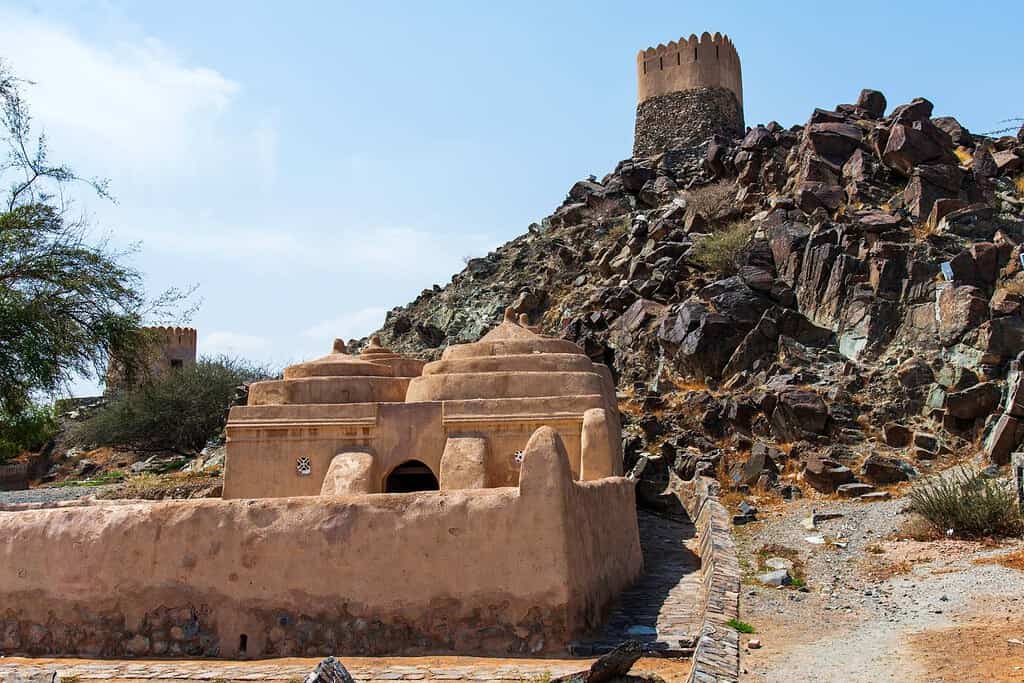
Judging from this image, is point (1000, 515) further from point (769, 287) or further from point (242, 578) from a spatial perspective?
point (769, 287)

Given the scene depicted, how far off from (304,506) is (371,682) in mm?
2063

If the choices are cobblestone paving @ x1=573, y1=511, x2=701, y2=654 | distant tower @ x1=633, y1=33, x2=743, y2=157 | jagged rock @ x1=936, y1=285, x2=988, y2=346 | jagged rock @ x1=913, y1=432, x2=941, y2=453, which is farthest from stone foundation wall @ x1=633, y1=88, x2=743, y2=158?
cobblestone paving @ x1=573, y1=511, x2=701, y2=654

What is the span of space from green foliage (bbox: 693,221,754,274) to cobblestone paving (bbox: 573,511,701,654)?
41.5 ft

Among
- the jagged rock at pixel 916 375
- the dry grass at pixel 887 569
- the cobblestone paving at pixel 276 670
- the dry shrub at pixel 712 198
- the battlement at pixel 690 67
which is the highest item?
the battlement at pixel 690 67

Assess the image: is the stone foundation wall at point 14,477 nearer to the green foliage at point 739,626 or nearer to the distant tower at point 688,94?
the distant tower at point 688,94

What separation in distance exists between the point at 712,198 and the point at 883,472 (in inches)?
668

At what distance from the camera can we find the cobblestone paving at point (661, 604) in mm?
9141

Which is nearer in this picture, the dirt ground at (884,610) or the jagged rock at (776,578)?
the dirt ground at (884,610)

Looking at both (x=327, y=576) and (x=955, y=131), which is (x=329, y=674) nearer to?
(x=327, y=576)

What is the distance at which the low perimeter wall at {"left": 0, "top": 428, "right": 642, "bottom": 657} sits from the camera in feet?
29.9

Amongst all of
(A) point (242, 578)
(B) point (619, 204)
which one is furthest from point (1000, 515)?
(B) point (619, 204)

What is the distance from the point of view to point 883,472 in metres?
17.6

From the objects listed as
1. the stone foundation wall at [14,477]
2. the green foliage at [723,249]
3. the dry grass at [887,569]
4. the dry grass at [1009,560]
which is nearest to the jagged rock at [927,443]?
the dry grass at [887,569]

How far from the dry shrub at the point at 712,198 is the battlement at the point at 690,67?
6357 millimetres
